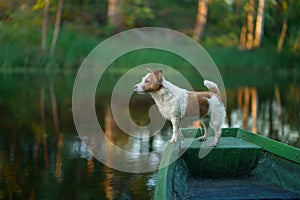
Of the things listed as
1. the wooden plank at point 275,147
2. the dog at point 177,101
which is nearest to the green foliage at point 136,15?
the wooden plank at point 275,147

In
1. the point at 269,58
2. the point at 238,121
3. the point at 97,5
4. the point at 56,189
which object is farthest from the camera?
the point at 97,5

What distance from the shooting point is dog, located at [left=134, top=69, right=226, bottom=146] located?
6.68m

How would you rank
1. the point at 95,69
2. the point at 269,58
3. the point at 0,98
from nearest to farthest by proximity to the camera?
the point at 0,98, the point at 95,69, the point at 269,58

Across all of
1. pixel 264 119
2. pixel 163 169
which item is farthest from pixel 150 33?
pixel 163 169

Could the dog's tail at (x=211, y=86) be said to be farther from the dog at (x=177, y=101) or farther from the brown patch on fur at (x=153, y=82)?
the brown patch on fur at (x=153, y=82)

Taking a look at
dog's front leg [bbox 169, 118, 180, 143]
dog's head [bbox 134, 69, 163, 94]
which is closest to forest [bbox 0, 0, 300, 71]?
dog's front leg [bbox 169, 118, 180, 143]

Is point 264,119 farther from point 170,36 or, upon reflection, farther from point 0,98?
point 170,36

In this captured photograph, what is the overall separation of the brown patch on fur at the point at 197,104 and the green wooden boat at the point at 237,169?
42 cm

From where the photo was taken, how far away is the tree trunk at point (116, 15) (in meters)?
33.3

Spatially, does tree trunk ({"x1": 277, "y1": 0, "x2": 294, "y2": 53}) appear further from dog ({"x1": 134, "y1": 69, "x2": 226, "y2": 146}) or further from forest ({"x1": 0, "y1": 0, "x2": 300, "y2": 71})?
dog ({"x1": 134, "y1": 69, "x2": 226, "y2": 146})

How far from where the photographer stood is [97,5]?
36.4 m

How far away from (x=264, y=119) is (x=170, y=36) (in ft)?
58.5

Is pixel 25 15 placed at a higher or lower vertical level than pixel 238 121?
higher

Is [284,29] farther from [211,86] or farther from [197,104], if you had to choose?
[197,104]
